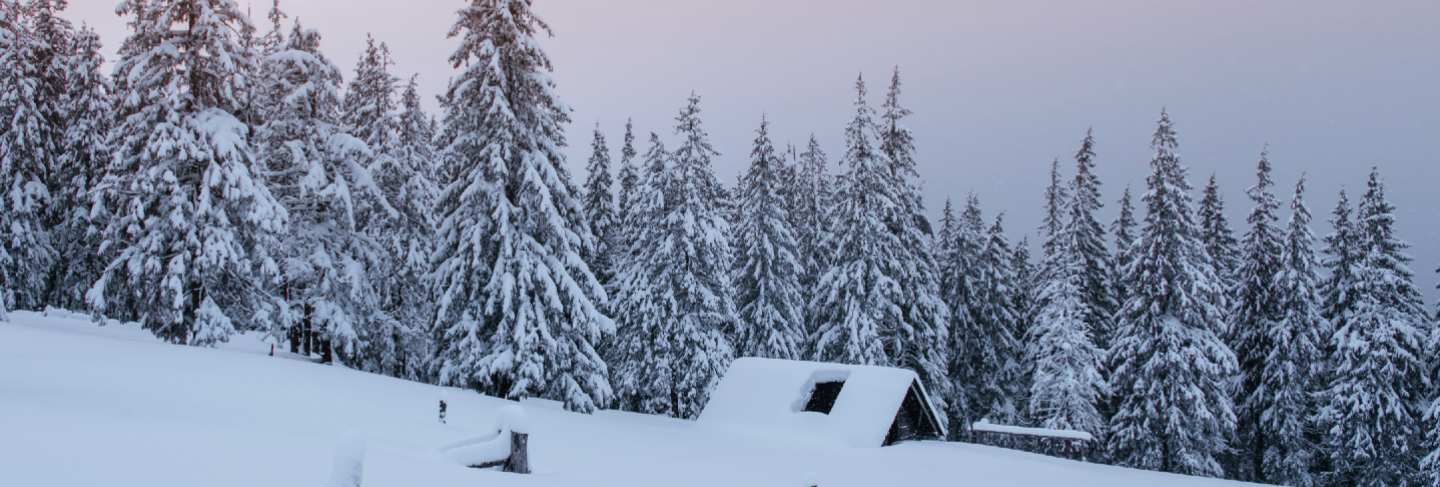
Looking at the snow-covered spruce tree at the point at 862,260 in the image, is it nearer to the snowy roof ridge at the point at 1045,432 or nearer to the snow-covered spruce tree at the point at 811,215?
the snow-covered spruce tree at the point at 811,215

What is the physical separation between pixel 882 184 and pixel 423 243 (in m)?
19.9

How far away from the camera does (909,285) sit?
38562 millimetres

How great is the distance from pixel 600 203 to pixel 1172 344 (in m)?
26.4

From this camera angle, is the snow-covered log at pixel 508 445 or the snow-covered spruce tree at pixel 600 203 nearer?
the snow-covered log at pixel 508 445

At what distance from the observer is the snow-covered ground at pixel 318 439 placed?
7.98 metres

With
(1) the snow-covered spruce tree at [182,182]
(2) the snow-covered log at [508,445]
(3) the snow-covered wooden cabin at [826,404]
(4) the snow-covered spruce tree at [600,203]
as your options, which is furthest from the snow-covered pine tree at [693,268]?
(2) the snow-covered log at [508,445]

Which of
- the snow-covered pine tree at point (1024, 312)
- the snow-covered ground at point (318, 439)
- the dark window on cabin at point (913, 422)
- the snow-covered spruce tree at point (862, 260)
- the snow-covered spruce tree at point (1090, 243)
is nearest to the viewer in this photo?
the snow-covered ground at point (318, 439)

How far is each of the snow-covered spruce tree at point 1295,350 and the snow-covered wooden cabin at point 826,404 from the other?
23.7 m

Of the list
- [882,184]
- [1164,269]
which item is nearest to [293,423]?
[882,184]

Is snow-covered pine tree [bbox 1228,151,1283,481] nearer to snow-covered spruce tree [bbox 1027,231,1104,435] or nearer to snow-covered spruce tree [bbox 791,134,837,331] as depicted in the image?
snow-covered spruce tree [bbox 1027,231,1104,435]

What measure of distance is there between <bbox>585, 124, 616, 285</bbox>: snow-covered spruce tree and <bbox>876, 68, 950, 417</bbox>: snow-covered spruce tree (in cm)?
1320

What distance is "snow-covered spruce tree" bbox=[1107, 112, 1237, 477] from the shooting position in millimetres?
35625

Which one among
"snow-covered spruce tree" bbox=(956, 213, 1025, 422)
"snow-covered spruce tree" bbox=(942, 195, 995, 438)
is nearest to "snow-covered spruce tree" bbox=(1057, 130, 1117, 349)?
"snow-covered spruce tree" bbox=(956, 213, 1025, 422)

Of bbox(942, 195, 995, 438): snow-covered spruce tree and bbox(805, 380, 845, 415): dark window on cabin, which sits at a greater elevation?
bbox(942, 195, 995, 438): snow-covered spruce tree
